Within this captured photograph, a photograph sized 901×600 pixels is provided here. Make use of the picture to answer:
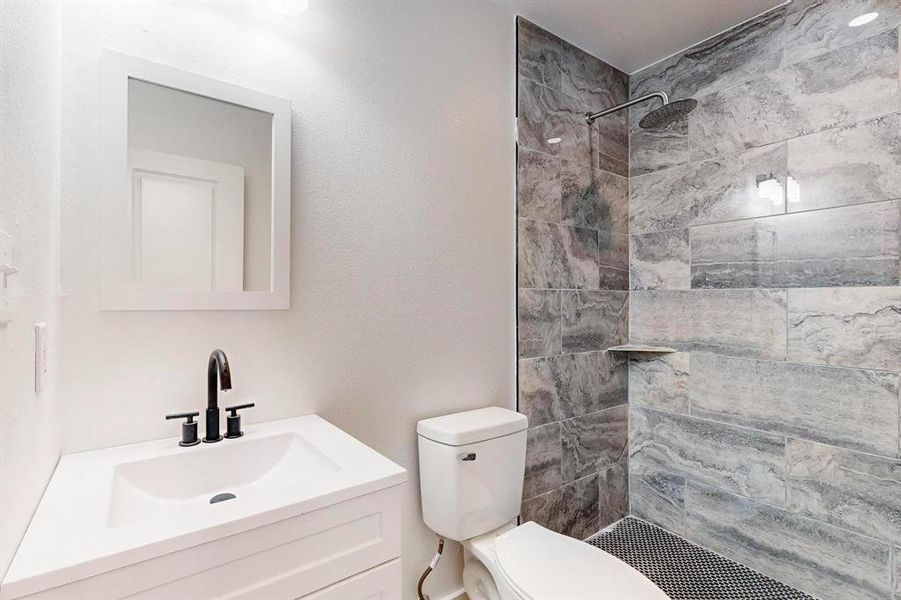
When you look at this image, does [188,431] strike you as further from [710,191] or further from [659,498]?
[710,191]

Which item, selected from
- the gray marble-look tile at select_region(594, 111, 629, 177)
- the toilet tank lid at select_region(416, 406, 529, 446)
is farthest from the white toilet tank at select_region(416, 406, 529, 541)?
the gray marble-look tile at select_region(594, 111, 629, 177)

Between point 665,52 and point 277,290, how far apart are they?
7.27ft

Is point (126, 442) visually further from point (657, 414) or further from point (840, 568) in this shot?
point (840, 568)

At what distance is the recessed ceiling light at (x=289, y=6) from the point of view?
1.26 metres

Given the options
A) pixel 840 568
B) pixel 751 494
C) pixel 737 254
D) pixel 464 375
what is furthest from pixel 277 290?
pixel 840 568

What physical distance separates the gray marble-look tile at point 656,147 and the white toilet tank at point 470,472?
5.07ft

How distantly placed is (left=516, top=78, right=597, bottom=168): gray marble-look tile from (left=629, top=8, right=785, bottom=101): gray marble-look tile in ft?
1.57

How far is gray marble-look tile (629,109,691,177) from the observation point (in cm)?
219

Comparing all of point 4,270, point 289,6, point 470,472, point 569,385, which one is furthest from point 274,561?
point 569,385

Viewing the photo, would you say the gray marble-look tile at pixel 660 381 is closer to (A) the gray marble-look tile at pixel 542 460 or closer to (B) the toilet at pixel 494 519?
(A) the gray marble-look tile at pixel 542 460

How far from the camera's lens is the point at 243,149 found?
127 cm

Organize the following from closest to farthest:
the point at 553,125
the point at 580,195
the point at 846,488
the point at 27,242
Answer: the point at 27,242
the point at 846,488
the point at 553,125
the point at 580,195

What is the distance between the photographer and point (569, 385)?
6.84ft

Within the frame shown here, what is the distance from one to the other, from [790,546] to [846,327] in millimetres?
918
